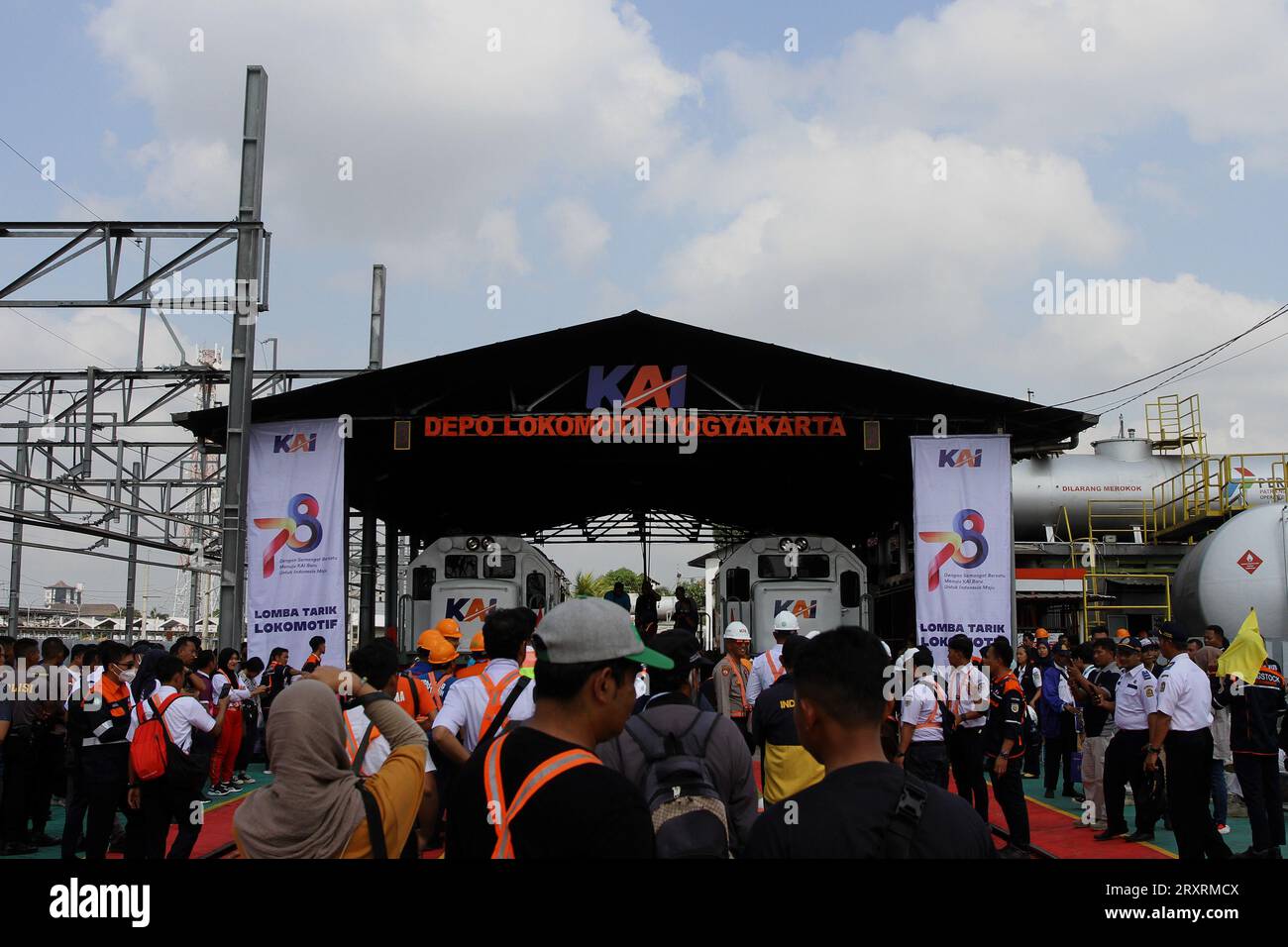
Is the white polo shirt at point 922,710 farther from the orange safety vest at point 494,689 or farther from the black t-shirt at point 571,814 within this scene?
the black t-shirt at point 571,814

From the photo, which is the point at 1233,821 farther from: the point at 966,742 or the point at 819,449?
the point at 819,449

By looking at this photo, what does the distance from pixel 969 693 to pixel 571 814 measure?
832cm

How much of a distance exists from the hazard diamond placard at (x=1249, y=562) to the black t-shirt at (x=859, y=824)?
21.2m

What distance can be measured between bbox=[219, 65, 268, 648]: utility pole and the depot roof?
8.50 ft

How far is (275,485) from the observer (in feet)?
58.5

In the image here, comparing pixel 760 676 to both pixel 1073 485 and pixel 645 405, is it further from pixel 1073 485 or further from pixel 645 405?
pixel 1073 485

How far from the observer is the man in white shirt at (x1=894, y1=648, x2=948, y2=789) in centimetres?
988

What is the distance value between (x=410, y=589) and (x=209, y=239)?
7947 mm

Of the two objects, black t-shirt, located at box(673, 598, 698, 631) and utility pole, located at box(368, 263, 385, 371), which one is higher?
utility pole, located at box(368, 263, 385, 371)

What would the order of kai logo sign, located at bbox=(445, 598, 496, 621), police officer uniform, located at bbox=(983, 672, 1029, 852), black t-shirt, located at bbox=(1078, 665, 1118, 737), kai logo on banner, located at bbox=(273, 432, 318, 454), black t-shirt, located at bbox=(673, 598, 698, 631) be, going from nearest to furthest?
1. police officer uniform, located at bbox=(983, 672, 1029, 852)
2. black t-shirt, located at bbox=(1078, 665, 1118, 737)
3. kai logo on banner, located at bbox=(273, 432, 318, 454)
4. black t-shirt, located at bbox=(673, 598, 698, 631)
5. kai logo sign, located at bbox=(445, 598, 496, 621)

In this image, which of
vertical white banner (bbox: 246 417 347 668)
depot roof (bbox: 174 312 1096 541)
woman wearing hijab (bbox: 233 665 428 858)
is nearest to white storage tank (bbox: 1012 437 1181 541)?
depot roof (bbox: 174 312 1096 541)

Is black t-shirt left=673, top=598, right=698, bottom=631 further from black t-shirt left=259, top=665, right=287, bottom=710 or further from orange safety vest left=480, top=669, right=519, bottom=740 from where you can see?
orange safety vest left=480, top=669, right=519, bottom=740
